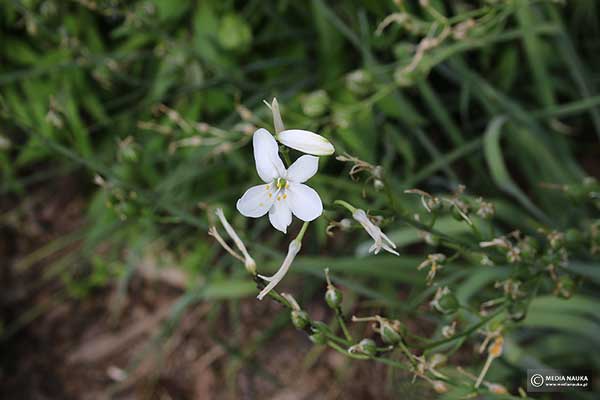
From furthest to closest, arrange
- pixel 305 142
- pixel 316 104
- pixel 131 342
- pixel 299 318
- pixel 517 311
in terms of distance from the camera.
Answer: pixel 131 342 → pixel 316 104 → pixel 517 311 → pixel 299 318 → pixel 305 142

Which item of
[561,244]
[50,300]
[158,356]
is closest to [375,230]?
[561,244]

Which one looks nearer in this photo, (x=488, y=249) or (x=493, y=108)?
(x=488, y=249)

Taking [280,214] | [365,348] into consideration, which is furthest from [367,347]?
[280,214]

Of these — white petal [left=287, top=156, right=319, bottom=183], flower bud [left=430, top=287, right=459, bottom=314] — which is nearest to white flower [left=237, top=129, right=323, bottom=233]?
white petal [left=287, top=156, right=319, bottom=183]

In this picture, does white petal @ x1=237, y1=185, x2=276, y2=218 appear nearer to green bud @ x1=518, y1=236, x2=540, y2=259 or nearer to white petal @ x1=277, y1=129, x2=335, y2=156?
white petal @ x1=277, y1=129, x2=335, y2=156

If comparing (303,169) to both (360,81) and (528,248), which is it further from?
(360,81)

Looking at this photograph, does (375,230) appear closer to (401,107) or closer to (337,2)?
(401,107)
